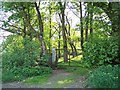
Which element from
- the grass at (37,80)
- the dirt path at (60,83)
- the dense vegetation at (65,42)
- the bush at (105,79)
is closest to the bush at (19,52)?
the dense vegetation at (65,42)

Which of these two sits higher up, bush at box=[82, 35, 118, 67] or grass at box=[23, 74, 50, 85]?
bush at box=[82, 35, 118, 67]

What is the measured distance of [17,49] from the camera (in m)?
3.60

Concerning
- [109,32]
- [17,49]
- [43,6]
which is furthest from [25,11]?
[109,32]

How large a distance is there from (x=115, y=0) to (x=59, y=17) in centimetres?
190

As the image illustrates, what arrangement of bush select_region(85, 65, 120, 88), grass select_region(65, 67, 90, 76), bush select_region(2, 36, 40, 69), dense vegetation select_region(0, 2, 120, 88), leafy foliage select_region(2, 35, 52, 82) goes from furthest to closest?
bush select_region(2, 36, 40, 69), leafy foliage select_region(2, 35, 52, 82), grass select_region(65, 67, 90, 76), dense vegetation select_region(0, 2, 120, 88), bush select_region(85, 65, 120, 88)

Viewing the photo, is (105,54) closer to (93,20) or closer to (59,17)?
(93,20)

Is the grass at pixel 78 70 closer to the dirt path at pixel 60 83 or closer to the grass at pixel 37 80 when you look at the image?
the dirt path at pixel 60 83

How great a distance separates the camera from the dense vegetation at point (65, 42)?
297cm

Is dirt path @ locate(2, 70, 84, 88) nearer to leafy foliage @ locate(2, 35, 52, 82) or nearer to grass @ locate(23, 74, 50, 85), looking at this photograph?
grass @ locate(23, 74, 50, 85)

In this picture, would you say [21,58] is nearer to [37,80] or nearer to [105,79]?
[37,80]

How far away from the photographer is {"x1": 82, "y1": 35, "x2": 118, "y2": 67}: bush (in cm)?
299

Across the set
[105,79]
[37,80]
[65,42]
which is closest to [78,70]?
[37,80]

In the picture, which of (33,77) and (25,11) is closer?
(33,77)

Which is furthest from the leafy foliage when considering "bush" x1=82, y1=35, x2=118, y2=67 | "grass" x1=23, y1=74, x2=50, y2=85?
"bush" x1=82, y1=35, x2=118, y2=67
